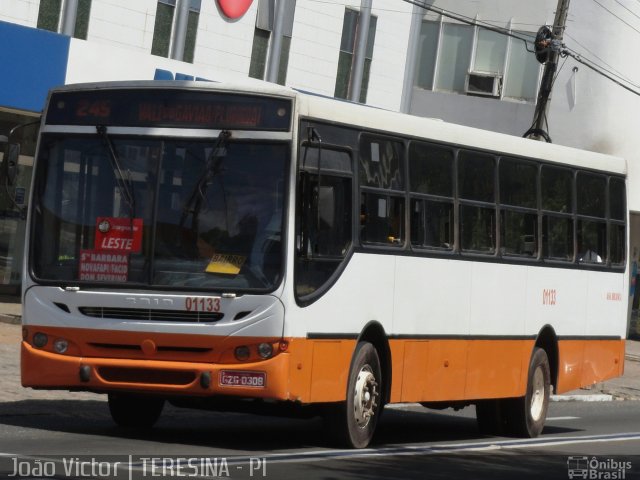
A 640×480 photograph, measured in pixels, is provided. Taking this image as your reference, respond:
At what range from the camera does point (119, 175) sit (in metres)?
12.2

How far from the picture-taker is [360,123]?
1286 cm

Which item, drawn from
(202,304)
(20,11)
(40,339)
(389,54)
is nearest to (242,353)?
(202,304)

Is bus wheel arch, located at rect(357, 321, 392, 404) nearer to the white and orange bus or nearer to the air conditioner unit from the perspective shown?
the white and orange bus

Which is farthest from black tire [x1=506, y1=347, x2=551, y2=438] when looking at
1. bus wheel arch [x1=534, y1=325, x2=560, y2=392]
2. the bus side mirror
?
the bus side mirror

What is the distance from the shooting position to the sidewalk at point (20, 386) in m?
15.4

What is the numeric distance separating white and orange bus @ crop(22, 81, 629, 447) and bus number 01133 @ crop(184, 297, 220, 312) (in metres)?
0.02

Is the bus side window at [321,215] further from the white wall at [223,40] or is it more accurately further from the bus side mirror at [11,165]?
the white wall at [223,40]

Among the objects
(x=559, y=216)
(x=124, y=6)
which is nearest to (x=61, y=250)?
(x=559, y=216)

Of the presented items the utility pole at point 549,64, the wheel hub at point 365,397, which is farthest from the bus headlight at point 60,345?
the utility pole at point 549,64

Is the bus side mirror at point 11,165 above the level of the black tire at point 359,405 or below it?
above

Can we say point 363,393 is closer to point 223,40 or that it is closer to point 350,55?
Result: point 223,40

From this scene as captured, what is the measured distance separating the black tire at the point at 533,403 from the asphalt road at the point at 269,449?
197 mm

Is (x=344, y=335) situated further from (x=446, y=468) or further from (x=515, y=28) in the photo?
(x=515, y=28)

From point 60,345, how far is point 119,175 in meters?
1.40
